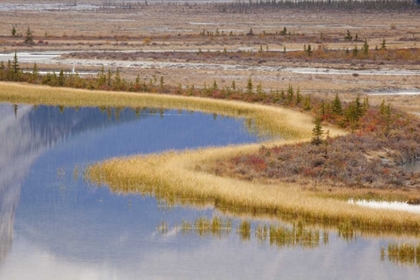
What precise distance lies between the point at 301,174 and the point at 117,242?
8451mm

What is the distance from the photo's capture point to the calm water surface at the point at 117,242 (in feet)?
64.8

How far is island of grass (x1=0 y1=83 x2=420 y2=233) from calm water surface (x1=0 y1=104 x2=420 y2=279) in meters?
0.96

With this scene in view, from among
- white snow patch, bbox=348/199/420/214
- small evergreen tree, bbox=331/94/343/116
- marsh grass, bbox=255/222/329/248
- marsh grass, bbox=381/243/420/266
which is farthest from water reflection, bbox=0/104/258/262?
white snow patch, bbox=348/199/420/214

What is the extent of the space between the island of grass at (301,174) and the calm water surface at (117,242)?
3.15 ft

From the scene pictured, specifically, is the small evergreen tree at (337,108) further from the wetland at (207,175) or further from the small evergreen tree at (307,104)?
the small evergreen tree at (307,104)

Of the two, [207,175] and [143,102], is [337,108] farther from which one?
[207,175]

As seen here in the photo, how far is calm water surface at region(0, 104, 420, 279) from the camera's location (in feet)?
64.8

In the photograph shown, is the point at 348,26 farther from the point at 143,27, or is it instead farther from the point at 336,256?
the point at 336,256

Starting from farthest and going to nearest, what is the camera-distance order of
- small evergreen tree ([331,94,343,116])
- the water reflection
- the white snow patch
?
1. small evergreen tree ([331,94,343,116])
2. the white snow patch
3. the water reflection

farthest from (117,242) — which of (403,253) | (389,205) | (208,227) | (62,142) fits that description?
(62,142)

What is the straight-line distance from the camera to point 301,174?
28781 mm

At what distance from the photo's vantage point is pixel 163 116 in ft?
146

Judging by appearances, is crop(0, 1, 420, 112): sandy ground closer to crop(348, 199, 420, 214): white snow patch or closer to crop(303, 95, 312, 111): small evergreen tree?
crop(303, 95, 312, 111): small evergreen tree

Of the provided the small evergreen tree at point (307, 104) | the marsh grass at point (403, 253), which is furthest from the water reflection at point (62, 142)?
the marsh grass at point (403, 253)
